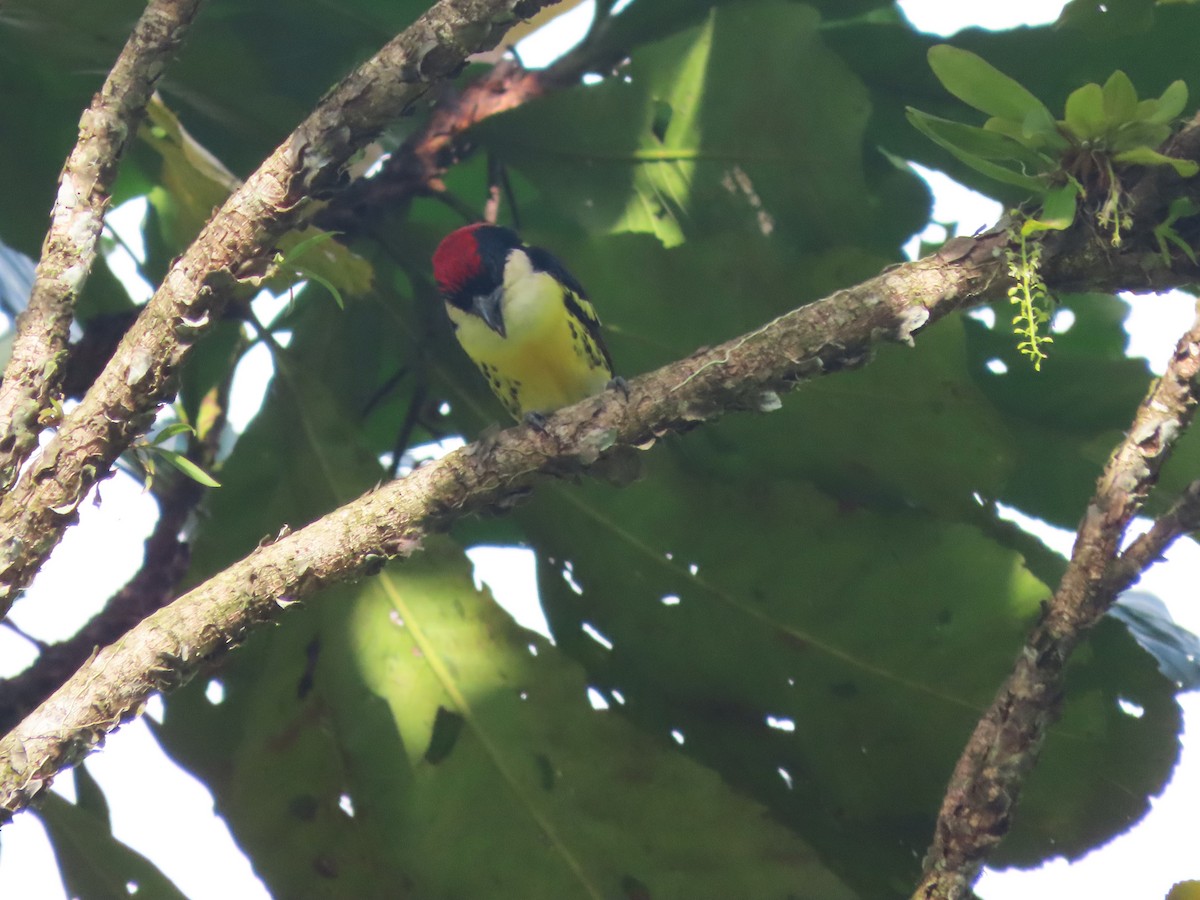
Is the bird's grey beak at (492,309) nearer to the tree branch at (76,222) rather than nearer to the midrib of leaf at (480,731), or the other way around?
the midrib of leaf at (480,731)

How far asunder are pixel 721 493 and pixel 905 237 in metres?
0.71

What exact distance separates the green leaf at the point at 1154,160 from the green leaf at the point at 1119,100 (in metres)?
0.04

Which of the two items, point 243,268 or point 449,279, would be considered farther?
point 449,279

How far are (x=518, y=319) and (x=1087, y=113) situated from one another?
1.30m

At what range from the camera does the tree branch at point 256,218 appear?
4.07 ft

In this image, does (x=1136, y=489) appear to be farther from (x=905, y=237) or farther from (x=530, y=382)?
(x=530, y=382)

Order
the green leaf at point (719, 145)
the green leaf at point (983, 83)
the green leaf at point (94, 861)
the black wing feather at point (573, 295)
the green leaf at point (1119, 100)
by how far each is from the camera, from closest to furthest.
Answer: the green leaf at point (1119, 100) < the green leaf at point (983, 83) < the green leaf at point (94, 861) < the green leaf at point (719, 145) < the black wing feather at point (573, 295)

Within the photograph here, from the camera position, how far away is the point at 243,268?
1.29 metres

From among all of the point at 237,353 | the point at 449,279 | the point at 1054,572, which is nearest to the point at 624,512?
the point at 449,279

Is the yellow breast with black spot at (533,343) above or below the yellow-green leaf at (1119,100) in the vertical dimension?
above

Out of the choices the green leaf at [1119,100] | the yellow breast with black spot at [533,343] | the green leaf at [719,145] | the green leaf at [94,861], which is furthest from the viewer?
the yellow breast with black spot at [533,343]

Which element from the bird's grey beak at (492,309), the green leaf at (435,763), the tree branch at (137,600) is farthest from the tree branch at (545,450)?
the bird's grey beak at (492,309)

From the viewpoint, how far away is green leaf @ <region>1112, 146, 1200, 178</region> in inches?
47.6

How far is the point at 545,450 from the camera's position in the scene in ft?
4.48
